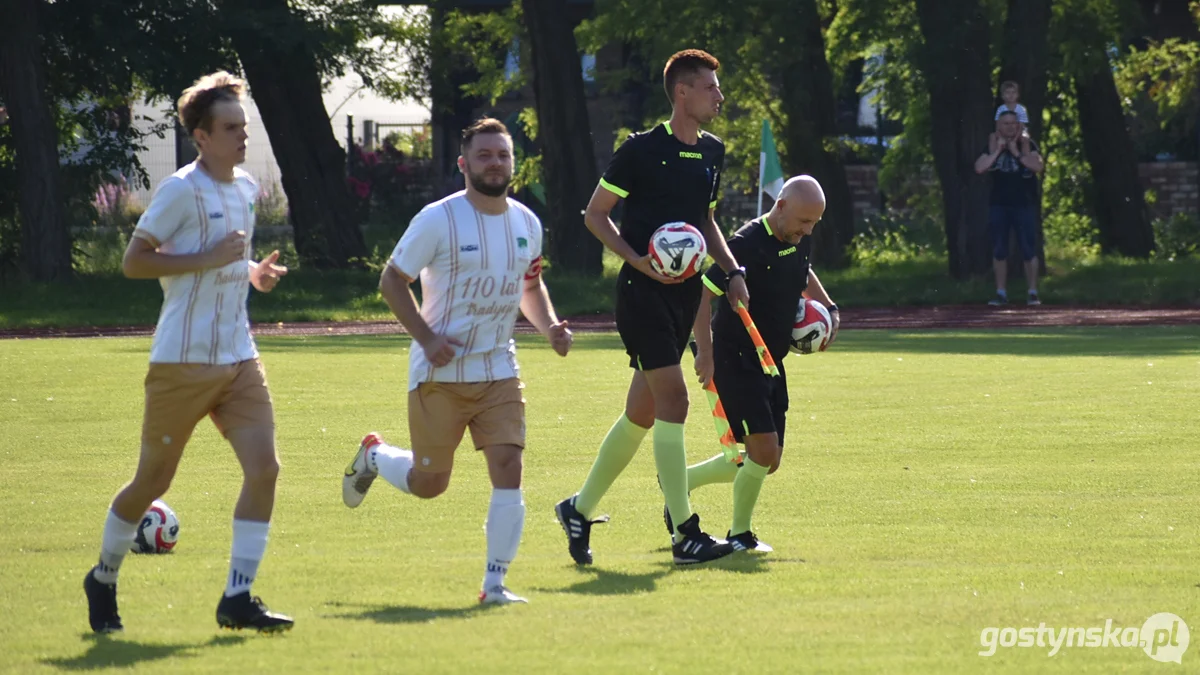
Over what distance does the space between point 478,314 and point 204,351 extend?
103 centimetres

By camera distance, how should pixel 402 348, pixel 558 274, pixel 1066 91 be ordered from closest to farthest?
pixel 402 348 < pixel 558 274 < pixel 1066 91

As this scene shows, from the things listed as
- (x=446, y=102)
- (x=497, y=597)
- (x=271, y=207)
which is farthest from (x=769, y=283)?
(x=271, y=207)

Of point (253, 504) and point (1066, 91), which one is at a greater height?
point (1066, 91)

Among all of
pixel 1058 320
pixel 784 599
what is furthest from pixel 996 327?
pixel 784 599

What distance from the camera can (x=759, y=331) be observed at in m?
7.86

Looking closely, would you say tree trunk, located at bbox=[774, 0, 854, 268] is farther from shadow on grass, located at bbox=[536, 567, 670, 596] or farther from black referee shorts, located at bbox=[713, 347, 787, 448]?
shadow on grass, located at bbox=[536, 567, 670, 596]

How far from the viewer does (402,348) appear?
63.7ft

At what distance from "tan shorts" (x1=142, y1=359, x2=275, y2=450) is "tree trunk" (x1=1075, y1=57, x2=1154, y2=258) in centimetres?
2560

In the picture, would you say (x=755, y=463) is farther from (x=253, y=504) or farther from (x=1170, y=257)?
(x=1170, y=257)

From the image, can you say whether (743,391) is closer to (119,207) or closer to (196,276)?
(196,276)

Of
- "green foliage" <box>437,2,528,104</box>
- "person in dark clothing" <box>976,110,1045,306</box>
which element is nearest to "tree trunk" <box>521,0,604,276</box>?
"green foliage" <box>437,2,528,104</box>

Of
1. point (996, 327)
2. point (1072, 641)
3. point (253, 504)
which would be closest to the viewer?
point (1072, 641)

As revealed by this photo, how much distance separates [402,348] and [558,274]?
8.98 m

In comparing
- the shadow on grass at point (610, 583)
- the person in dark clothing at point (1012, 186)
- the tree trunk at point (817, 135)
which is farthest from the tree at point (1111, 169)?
the shadow on grass at point (610, 583)
